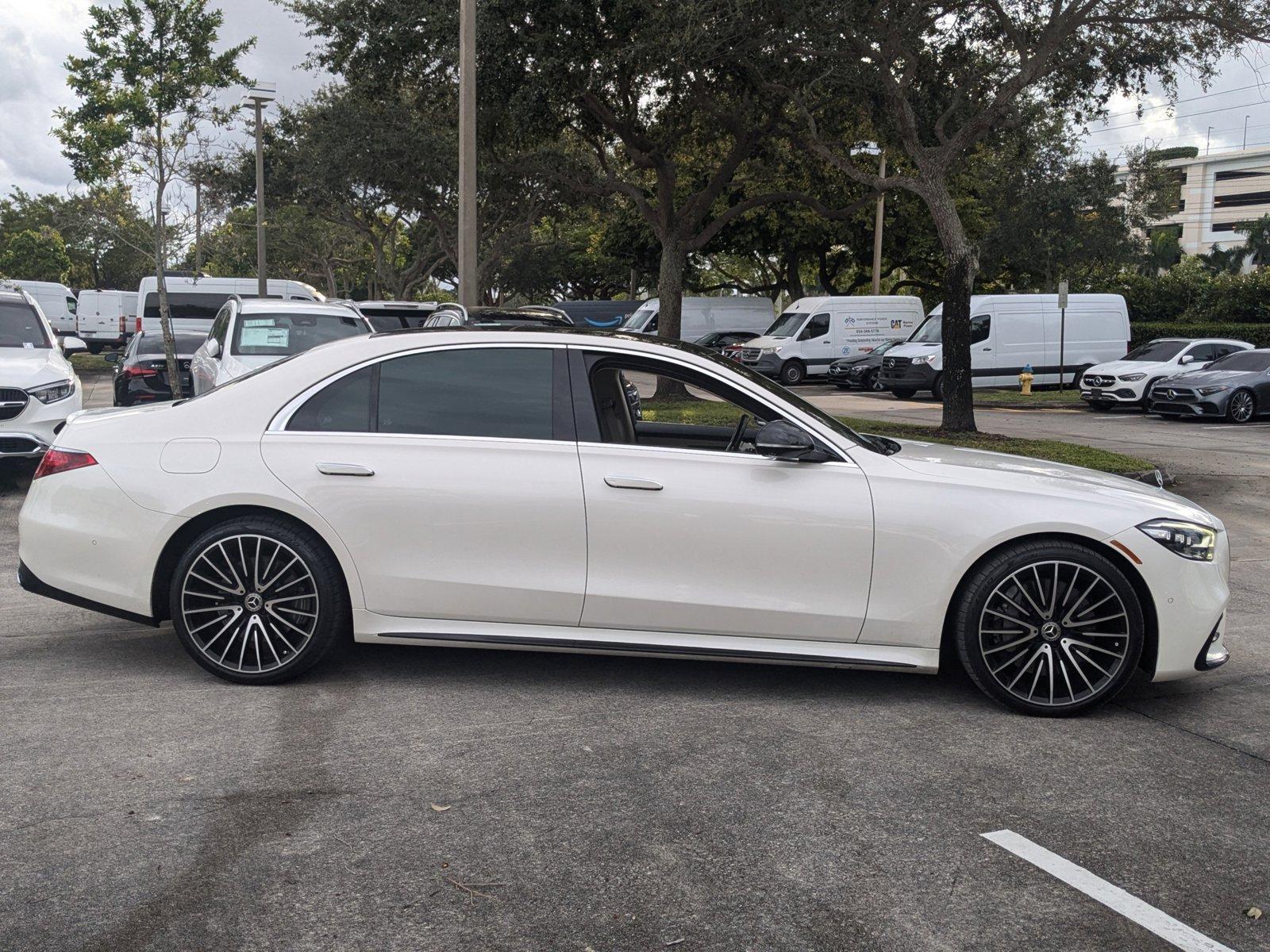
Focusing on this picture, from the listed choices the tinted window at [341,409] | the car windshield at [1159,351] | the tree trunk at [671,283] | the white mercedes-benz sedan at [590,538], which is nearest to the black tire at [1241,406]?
the car windshield at [1159,351]

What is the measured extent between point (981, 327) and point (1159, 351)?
4.14 meters

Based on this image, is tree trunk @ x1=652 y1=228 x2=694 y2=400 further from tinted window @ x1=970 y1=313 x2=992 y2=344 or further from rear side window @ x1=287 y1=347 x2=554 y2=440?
rear side window @ x1=287 y1=347 x2=554 y2=440

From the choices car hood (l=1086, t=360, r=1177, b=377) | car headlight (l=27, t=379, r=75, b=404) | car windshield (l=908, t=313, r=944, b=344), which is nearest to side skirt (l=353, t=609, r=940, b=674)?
car headlight (l=27, t=379, r=75, b=404)

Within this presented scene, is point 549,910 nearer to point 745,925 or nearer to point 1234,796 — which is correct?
point 745,925

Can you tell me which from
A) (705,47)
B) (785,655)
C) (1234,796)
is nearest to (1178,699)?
(1234,796)

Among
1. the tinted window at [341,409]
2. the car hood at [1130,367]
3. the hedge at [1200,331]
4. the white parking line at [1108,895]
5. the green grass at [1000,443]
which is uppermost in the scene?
the hedge at [1200,331]

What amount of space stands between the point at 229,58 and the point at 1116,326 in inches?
792

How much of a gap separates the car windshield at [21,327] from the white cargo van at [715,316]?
26.5 metres

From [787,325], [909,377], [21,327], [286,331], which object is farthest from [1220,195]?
[21,327]

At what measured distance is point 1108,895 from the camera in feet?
11.0

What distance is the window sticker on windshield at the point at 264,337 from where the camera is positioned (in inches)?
491

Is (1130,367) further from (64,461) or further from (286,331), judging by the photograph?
(64,461)

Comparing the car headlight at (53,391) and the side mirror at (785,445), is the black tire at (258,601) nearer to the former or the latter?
the side mirror at (785,445)

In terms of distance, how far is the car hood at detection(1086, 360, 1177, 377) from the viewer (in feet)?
76.6
